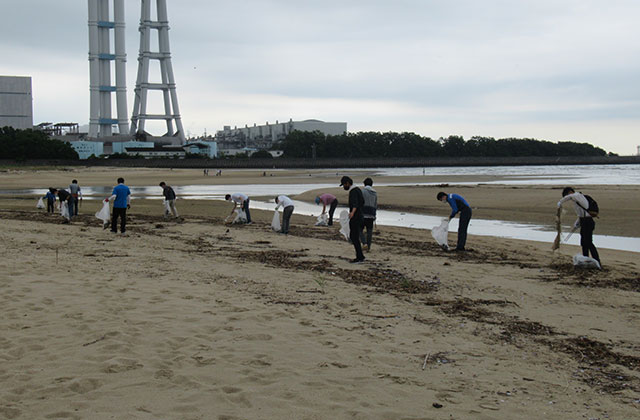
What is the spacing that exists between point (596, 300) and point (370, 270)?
3.67 m

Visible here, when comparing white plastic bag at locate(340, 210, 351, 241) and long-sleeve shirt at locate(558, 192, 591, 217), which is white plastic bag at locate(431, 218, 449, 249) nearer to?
white plastic bag at locate(340, 210, 351, 241)

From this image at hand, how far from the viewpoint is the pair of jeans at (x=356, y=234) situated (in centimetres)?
1098

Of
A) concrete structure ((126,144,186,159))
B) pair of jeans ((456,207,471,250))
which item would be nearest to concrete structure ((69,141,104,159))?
concrete structure ((126,144,186,159))

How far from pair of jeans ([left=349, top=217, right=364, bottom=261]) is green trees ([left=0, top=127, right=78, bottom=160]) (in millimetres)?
96454

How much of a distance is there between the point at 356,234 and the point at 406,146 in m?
154

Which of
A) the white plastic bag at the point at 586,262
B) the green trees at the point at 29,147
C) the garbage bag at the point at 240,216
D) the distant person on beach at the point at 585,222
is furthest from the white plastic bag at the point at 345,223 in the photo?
the green trees at the point at 29,147

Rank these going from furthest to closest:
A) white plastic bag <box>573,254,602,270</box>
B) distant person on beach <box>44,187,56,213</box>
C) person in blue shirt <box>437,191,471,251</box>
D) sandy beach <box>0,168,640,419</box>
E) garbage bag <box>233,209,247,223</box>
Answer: distant person on beach <box>44,187,56,213</box>, garbage bag <box>233,209,247,223</box>, person in blue shirt <box>437,191,471,251</box>, white plastic bag <box>573,254,602,270</box>, sandy beach <box>0,168,640,419</box>

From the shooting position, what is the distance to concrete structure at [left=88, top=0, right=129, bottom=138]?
124m

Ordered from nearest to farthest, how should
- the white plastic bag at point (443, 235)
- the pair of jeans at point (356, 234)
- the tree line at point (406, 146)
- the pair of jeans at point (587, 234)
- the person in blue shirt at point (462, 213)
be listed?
1. the pair of jeans at point (587, 234)
2. the pair of jeans at point (356, 234)
3. the person in blue shirt at point (462, 213)
4. the white plastic bag at point (443, 235)
5. the tree line at point (406, 146)

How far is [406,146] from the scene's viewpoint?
532ft

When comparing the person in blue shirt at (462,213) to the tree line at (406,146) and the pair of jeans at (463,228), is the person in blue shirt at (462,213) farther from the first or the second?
the tree line at (406,146)

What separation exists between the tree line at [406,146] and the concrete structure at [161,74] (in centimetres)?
3061

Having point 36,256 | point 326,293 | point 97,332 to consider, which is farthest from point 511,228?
point 97,332

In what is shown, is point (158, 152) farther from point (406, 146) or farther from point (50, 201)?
point (50, 201)
